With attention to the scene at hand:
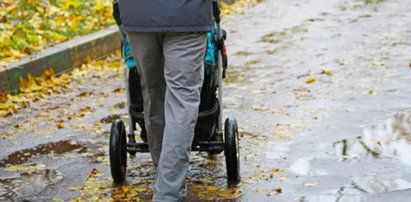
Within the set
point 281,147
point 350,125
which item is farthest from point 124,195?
point 350,125

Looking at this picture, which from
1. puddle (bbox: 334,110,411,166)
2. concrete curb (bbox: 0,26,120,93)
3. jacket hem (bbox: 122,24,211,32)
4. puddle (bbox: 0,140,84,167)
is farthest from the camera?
concrete curb (bbox: 0,26,120,93)

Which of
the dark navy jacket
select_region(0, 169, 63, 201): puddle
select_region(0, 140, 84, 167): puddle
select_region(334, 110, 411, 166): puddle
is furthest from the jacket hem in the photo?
select_region(0, 140, 84, 167): puddle

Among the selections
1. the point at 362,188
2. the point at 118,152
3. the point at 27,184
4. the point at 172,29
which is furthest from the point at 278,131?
the point at 172,29

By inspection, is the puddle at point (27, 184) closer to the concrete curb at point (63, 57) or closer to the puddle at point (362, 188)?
the puddle at point (362, 188)

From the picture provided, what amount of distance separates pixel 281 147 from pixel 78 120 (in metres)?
2.10

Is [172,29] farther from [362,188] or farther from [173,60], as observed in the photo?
[362,188]

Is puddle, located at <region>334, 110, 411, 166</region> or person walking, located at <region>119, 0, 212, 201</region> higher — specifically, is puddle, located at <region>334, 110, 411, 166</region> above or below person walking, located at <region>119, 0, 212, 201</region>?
below

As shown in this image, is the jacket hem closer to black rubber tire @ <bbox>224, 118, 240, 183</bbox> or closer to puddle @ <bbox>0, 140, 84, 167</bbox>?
black rubber tire @ <bbox>224, 118, 240, 183</bbox>

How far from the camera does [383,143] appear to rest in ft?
20.5

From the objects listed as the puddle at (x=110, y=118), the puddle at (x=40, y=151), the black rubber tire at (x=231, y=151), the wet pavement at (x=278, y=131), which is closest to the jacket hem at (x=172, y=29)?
the black rubber tire at (x=231, y=151)

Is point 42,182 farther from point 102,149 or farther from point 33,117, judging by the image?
point 33,117

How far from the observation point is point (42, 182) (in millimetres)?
5617

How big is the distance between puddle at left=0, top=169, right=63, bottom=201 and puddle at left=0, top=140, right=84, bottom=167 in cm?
42

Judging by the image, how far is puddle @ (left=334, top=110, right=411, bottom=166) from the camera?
5926 millimetres
